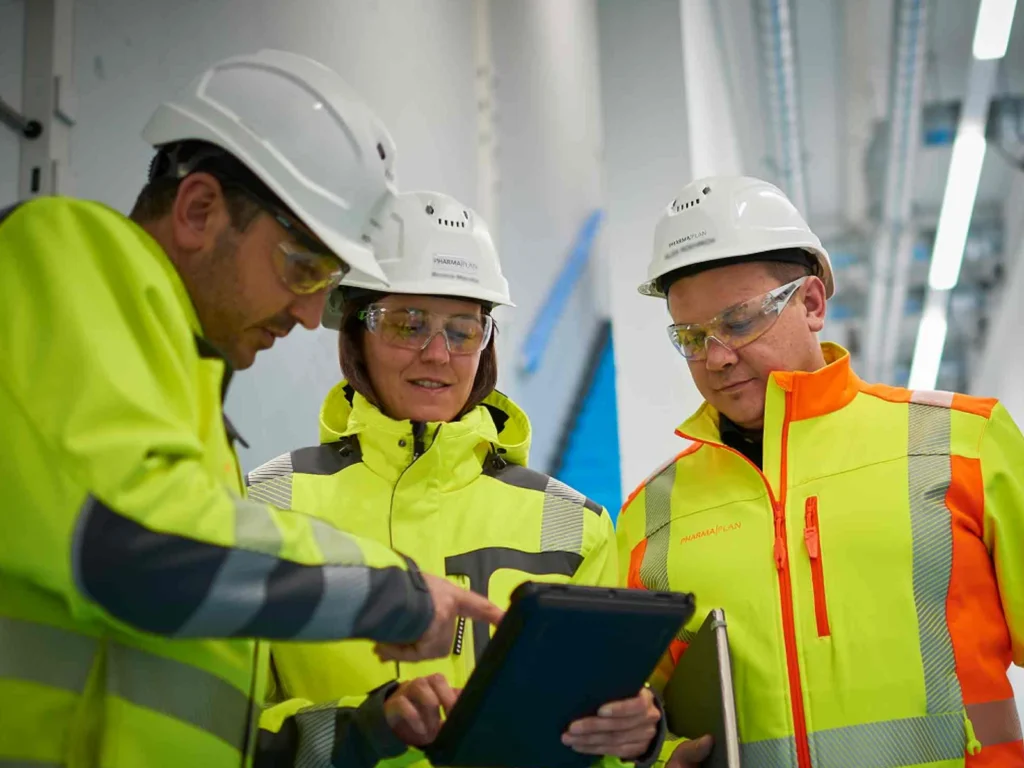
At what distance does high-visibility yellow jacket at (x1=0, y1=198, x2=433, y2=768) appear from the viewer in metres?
1.24

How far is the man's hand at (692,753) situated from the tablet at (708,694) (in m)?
0.01

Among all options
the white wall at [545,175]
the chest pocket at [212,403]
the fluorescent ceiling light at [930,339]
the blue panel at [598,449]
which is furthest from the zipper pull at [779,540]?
the fluorescent ceiling light at [930,339]

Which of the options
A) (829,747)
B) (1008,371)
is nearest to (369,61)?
(829,747)

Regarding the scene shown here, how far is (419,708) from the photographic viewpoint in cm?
175

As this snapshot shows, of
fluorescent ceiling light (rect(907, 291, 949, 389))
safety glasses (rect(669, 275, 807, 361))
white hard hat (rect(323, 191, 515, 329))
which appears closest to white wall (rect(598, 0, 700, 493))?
safety glasses (rect(669, 275, 807, 361))

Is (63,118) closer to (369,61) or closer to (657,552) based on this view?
(657,552)

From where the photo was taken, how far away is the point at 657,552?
2572 millimetres

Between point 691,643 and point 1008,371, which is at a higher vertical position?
point 1008,371

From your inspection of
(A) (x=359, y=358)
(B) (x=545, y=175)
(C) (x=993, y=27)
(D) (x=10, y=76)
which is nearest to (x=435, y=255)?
(A) (x=359, y=358)

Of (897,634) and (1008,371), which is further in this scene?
(1008,371)

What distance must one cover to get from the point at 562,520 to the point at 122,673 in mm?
1084

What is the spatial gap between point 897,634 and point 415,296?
4.14ft

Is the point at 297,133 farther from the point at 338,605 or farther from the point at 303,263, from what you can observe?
the point at 338,605

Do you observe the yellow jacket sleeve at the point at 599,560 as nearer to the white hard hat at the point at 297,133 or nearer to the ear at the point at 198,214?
the white hard hat at the point at 297,133
